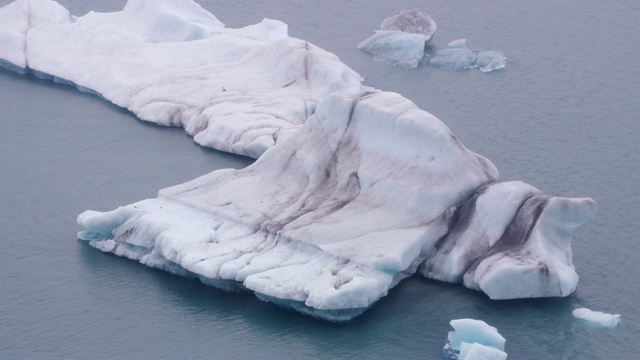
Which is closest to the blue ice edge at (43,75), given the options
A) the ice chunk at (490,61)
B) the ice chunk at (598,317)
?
the ice chunk at (490,61)

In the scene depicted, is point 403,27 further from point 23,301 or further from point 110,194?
point 23,301

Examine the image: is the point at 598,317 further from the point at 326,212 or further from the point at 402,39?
the point at 402,39

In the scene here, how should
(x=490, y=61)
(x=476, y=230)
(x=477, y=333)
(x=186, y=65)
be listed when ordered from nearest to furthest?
(x=477, y=333), (x=476, y=230), (x=186, y=65), (x=490, y=61)

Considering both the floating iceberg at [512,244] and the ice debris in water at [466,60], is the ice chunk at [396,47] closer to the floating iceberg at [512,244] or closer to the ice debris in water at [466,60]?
the ice debris in water at [466,60]

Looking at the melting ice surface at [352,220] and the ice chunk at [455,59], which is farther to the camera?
the ice chunk at [455,59]

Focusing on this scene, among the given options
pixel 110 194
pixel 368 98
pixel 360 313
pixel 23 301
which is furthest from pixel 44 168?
pixel 360 313

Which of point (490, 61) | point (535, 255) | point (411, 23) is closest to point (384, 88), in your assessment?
point (490, 61)

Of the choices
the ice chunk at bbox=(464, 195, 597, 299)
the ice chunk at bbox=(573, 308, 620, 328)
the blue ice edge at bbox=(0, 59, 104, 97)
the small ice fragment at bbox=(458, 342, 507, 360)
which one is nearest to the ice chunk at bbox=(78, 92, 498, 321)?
the ice chunk at bbox=(464, 195, 597, 299)

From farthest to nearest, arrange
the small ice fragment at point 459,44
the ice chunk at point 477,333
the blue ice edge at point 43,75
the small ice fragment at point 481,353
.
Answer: the small ice fragment at point 459,44, the blue ice edge at point 43,75, the ice chunk at point 477,333, the small ice fragment at point 481,353
